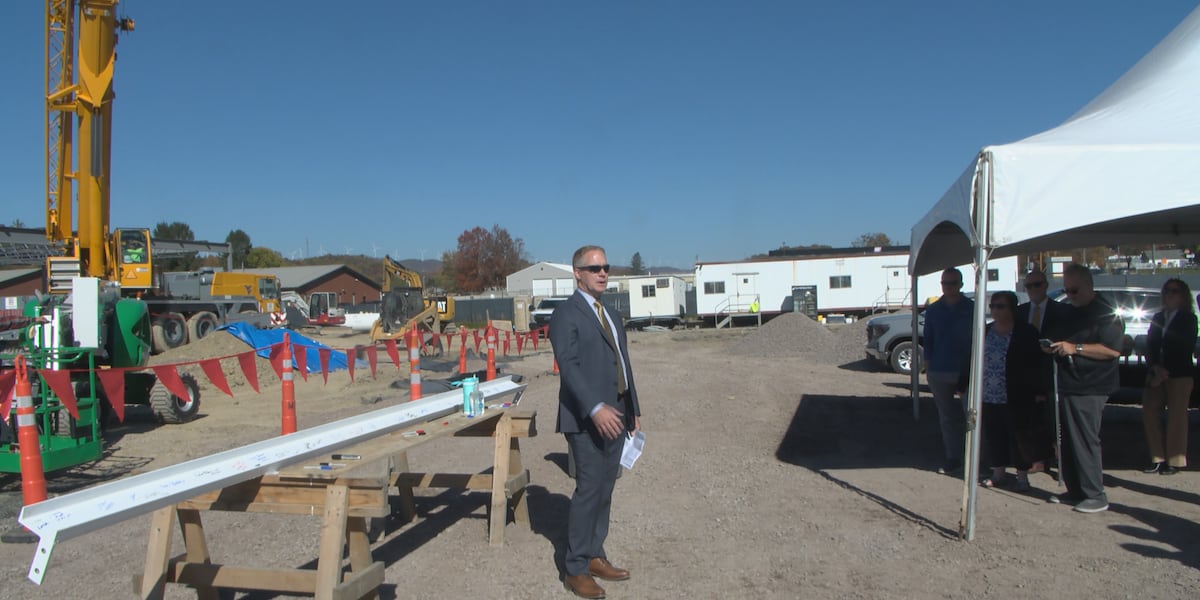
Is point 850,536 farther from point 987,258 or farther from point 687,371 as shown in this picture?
point 687,371

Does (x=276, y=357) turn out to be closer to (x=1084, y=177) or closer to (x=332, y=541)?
(x=332, y=541)

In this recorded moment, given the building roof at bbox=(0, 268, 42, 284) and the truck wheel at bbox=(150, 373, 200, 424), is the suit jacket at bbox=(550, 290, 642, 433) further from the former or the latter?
the building roof at bbox=(0, 268, 42, 284)

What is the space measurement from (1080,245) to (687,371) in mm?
6286

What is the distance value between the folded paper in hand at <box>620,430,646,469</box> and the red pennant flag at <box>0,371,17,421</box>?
5707 mm

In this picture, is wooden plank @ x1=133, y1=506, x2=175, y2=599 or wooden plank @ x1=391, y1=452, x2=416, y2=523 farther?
wooden plank @ x1=391, y1=452, x2=416, y2=523

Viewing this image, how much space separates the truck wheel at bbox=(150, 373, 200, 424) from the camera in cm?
1101

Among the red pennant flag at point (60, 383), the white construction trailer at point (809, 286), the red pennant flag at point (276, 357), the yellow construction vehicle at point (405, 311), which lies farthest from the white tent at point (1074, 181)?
the white construction trailer at point (809, 286)

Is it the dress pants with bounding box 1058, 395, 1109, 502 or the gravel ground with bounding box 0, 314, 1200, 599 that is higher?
the dress pants with bounding box 1058, 395, 1109, 502

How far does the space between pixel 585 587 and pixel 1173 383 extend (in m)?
5.32

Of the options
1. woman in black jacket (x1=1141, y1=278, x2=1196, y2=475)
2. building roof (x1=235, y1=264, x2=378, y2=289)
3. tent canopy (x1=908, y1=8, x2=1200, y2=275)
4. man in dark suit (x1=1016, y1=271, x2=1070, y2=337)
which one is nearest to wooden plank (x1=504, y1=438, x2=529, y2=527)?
tent canopy (x1=908, y1=8, x2=1200, y2=275)

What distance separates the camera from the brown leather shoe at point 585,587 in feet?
12.6

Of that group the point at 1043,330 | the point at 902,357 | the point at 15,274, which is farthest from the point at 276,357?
the point at 15,274

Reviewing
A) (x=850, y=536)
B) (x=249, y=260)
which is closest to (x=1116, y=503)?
(x=850, y=536)

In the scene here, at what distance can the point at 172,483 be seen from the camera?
2.95 m
